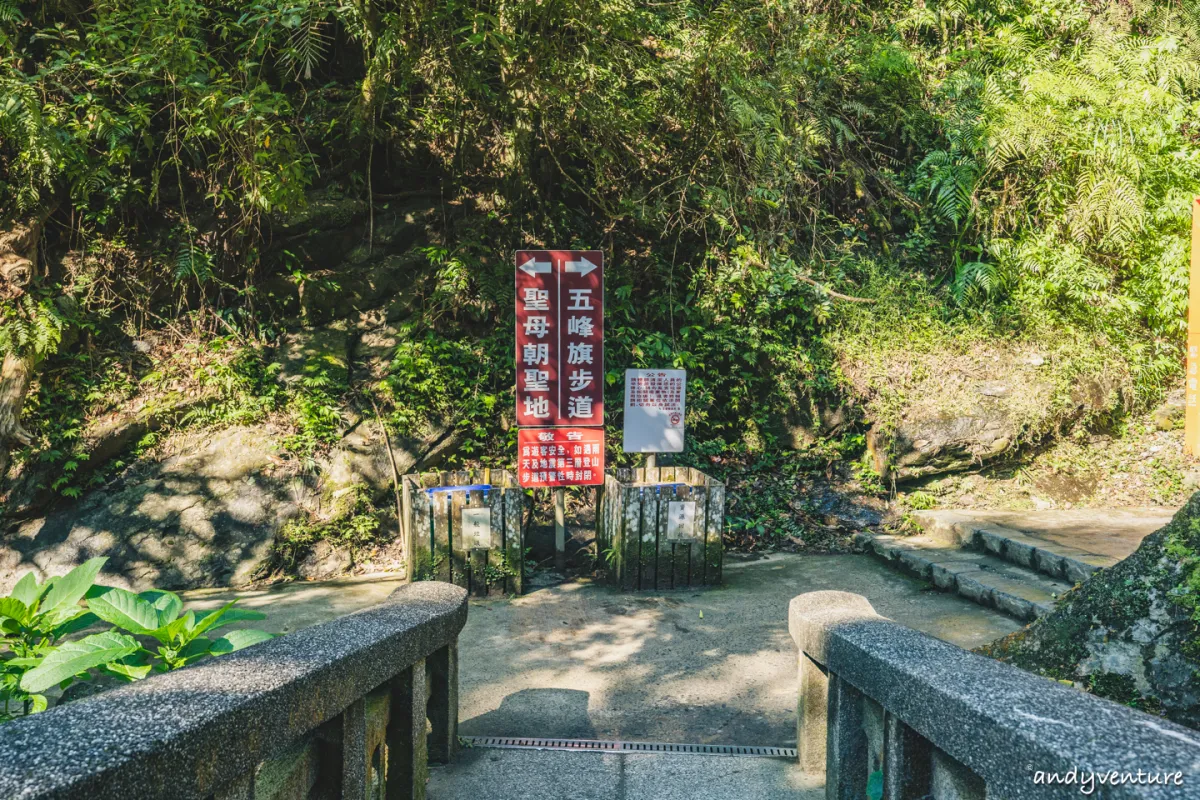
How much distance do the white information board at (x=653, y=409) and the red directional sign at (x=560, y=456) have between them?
1.35 ft

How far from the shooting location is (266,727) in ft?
5.63

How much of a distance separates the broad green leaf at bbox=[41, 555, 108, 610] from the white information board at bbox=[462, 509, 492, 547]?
3473 millimetres

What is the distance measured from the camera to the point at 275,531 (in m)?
6.80

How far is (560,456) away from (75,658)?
4600mm

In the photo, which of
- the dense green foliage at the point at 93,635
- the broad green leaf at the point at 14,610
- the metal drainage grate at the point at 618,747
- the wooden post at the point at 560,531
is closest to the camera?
the dense green foliage at the point at 93,635

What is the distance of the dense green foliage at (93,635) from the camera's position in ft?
7.47

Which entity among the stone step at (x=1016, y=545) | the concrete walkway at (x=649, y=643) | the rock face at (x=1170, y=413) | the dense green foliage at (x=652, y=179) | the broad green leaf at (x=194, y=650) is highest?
the dense green foliage at (x=652, y=179)

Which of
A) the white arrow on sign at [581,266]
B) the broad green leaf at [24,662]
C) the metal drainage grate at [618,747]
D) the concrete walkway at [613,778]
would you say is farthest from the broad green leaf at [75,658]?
the white arrow on sign at [581,266]

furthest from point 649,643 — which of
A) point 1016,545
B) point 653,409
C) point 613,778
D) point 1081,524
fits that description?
point 1081,524

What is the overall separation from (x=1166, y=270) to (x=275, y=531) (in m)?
9.27

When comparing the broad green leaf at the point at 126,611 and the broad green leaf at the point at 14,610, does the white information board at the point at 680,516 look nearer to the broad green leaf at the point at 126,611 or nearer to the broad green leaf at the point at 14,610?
the broad green leaf at the point at 126,611

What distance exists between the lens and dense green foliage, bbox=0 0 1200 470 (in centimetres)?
666

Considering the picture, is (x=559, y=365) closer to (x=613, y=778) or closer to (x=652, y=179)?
(x=652, y=179)

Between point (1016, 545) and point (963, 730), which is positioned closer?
point (963, 730)
